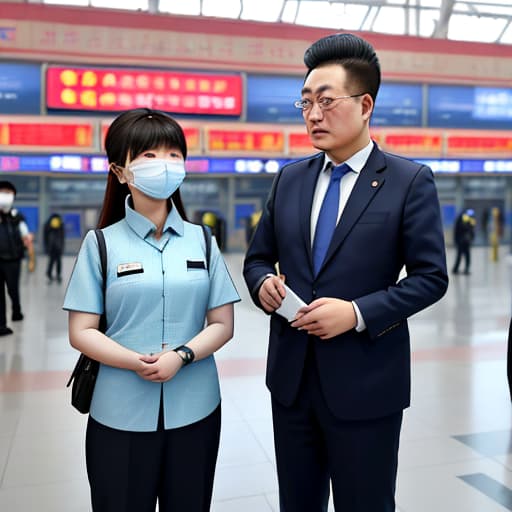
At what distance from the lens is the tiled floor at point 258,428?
2.70 meters

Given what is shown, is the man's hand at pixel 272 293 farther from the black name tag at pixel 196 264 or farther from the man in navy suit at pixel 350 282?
the black name tag at pixel 196 264

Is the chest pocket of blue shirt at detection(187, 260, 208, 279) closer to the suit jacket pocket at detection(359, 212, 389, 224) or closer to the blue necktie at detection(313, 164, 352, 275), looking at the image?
the blue necktie at detection(313, 164, 352, 275)

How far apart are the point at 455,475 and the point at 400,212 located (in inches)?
75.2

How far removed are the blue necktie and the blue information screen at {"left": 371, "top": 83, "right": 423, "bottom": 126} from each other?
46.9 feet

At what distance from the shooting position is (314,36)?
14711 mm

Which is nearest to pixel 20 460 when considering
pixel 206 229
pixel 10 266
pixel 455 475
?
pixel 206 229

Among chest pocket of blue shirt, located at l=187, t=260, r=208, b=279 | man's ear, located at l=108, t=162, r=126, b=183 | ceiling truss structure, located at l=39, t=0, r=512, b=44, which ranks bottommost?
chest pocket of blue shirt, located at l=187, t=260, r=208, b=279

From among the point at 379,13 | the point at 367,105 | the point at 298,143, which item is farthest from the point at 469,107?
the point at 367,105

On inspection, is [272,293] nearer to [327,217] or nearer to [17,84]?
[327,217]

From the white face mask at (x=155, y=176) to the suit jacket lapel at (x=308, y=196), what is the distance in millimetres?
386

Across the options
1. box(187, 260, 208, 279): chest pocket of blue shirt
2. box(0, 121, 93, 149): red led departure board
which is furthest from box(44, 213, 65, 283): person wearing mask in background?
box(187, 260, 208, 279): chest pocket of blue shirt

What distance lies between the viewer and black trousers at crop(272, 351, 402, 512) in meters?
1.65

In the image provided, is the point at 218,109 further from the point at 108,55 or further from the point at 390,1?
the point at 390,1

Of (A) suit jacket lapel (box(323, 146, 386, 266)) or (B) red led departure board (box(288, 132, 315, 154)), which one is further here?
(B) red led departure board (box(288, 132, 315, 154))
